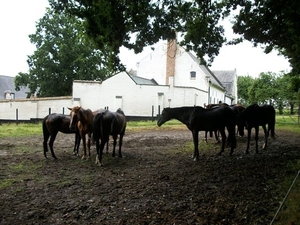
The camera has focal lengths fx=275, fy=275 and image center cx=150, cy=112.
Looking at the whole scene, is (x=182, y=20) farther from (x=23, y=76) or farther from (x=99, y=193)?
(x=23, y=76)

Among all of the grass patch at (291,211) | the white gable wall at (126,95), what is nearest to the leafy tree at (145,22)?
the grass patch at (291,211)

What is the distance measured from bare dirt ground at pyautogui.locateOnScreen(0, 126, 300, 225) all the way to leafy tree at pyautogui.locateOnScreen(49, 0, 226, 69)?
3.36m

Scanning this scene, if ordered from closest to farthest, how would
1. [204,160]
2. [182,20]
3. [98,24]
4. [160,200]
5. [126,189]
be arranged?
[160,200]
[126,189]
[98,24]
[204,160]
[182,20]

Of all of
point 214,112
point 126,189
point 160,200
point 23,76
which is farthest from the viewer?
point 23,76

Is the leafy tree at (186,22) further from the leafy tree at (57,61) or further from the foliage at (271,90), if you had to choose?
the foliage at (271,90)

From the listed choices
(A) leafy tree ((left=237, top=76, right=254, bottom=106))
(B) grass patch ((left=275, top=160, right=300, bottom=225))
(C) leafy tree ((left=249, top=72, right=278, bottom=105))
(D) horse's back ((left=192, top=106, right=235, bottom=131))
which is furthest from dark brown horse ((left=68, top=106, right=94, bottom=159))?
(A) leafy tree ((left=237, top=76, right=254, bottom=106))

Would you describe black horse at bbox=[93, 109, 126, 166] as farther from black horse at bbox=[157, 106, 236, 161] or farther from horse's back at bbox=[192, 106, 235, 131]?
horse's back at bbox=[192, 106, 235, 131]

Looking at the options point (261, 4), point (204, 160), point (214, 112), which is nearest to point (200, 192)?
point (204, 160)

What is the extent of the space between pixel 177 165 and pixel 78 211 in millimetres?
3363

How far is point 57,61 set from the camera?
115ft

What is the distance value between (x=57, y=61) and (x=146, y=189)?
3288cm

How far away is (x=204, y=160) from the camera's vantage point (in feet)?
25.0

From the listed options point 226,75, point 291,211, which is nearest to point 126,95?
point 291,211

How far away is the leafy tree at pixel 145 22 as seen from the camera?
6.72 m
